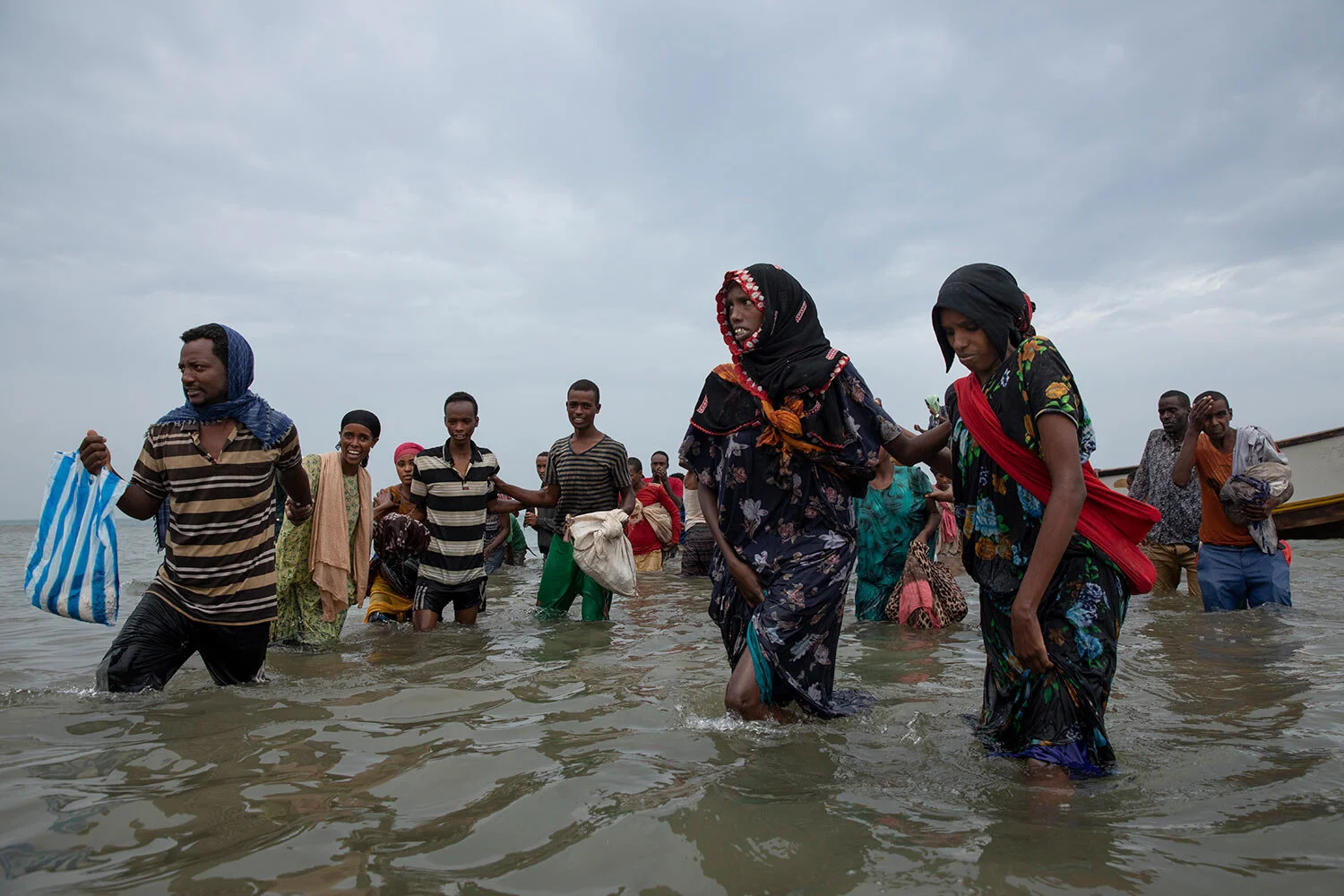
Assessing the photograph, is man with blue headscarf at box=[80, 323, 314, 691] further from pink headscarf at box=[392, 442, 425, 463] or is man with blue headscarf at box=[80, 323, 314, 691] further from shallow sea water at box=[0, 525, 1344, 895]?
pink headscarf at box=[392, 442, 425, 463]

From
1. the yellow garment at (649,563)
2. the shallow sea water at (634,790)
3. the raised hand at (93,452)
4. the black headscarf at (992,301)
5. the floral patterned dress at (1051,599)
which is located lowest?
the shallow sea water at (634,790)

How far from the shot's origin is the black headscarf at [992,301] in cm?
317

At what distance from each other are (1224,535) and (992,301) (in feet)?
16.3

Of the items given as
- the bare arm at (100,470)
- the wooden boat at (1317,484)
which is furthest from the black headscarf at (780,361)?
the wooden boat at (1317,484)

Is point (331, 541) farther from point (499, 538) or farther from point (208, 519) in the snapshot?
point (499, 538)

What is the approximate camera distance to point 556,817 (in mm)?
2877

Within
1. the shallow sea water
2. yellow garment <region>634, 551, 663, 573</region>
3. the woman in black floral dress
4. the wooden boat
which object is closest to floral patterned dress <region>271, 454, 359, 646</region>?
the shallow sea water

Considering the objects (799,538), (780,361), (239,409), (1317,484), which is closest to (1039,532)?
(799,538)

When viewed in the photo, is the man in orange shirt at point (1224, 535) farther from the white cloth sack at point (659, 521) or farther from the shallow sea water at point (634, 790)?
the white cloth sack at point (659, 521)

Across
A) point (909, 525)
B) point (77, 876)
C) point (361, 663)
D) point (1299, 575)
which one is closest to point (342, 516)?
point (361, 663)

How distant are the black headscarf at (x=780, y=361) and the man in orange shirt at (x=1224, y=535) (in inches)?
165

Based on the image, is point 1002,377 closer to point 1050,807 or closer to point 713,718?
point 1050,807

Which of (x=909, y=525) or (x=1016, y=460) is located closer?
(x=1016, y=460)

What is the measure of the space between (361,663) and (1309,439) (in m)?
19.2
